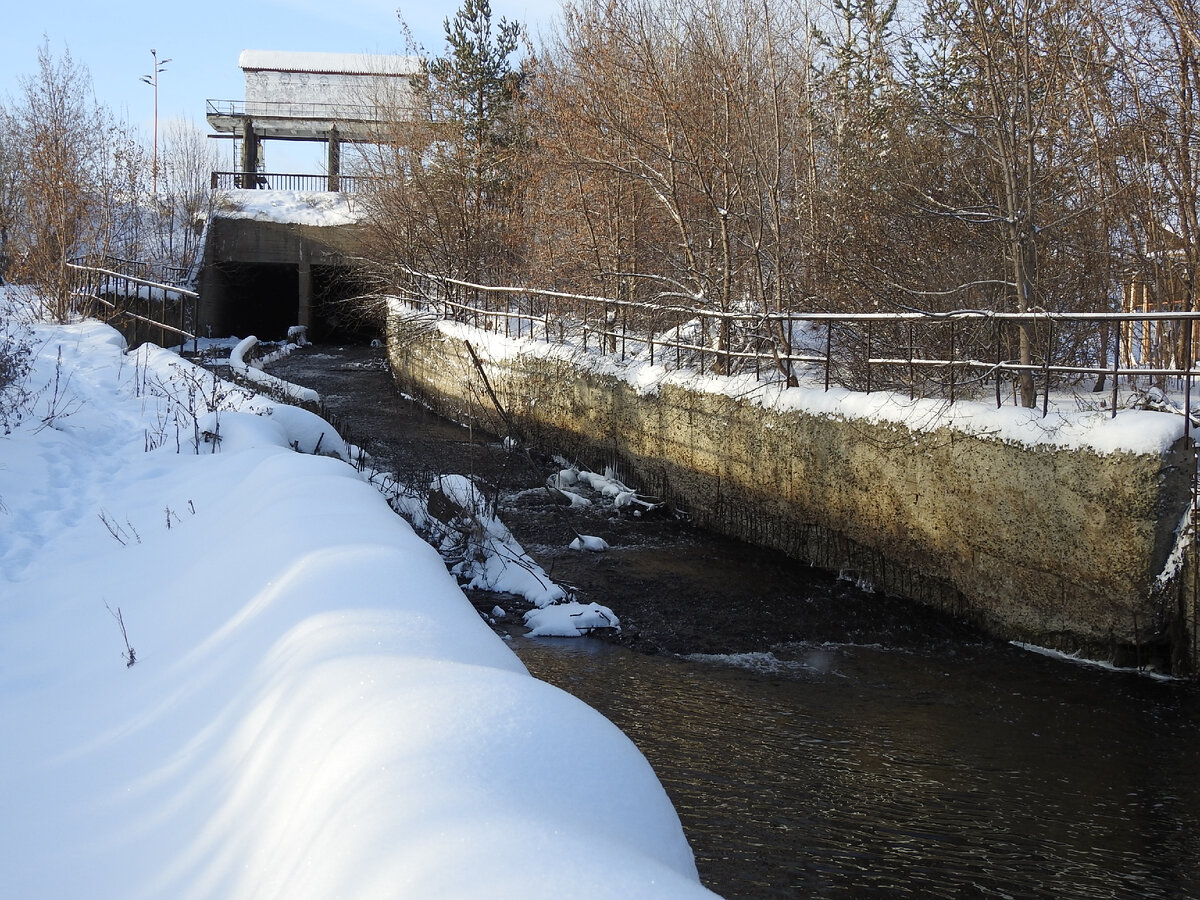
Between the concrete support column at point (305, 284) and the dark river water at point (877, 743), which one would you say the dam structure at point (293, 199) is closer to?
the concrete support column at point (305, 284)

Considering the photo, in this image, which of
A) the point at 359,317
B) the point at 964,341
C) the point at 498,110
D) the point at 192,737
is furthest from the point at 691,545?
the point at 359,317

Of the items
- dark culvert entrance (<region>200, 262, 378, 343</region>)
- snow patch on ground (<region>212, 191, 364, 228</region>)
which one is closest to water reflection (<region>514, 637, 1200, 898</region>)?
dark culvert entrance (<region>200, 262, 378, 343</region>)

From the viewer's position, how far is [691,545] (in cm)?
1140

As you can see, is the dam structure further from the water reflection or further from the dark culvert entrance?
the water reflection

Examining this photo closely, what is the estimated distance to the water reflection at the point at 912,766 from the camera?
4980 mm

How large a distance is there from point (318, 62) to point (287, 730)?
47.3 meters

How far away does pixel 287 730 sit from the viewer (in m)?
3.52

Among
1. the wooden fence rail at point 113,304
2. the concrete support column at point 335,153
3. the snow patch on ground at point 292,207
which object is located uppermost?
the concrete support column at point 335,153

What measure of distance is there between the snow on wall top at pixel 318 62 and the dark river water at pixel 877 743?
40.0 m

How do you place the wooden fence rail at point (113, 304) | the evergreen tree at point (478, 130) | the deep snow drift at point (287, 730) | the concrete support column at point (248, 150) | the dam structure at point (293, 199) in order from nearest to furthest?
the deep snow drift at point (287, 730), the wooden fence rail at point (113, 304), the evergreen tree at point (478, 130), the dam structure at point (293, 199), the concrete support column at point (248, 150)

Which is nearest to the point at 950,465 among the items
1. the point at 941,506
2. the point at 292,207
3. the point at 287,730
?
the point at 941,506

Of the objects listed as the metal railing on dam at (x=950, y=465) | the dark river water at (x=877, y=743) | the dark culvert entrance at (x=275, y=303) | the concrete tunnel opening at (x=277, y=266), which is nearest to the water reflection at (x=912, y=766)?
the dark river water at (x=877, y=743)

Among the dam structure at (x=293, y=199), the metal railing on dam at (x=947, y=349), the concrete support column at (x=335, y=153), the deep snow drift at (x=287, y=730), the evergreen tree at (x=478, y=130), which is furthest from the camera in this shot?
the concrete support column at (x=335, y=153)

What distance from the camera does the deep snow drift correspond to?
259 cm
